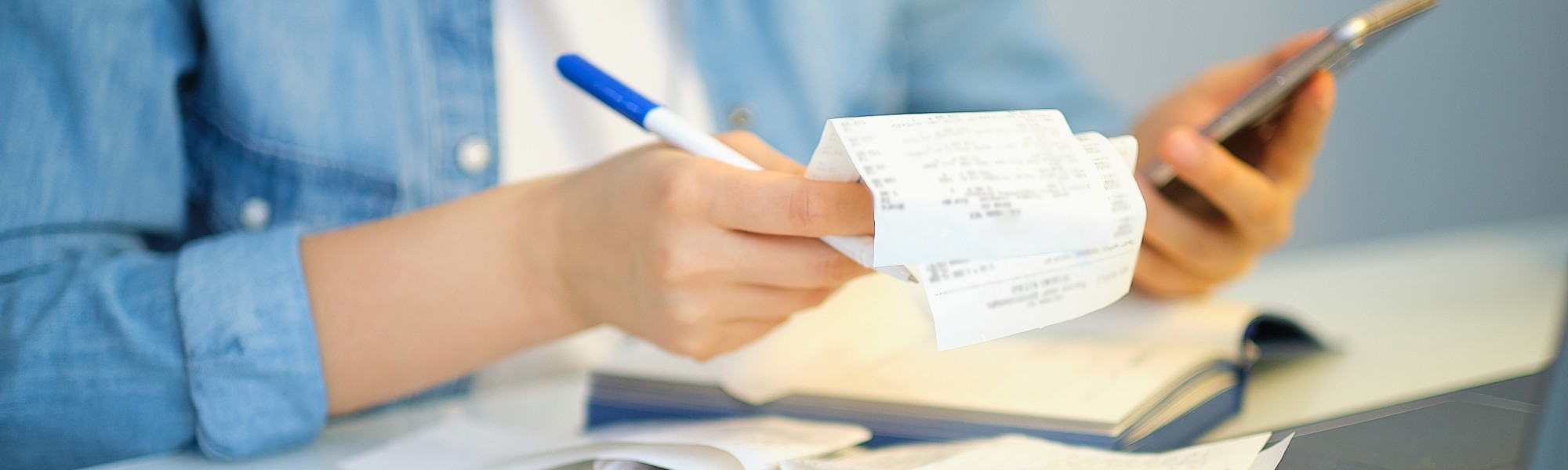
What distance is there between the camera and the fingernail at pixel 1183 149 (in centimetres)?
47

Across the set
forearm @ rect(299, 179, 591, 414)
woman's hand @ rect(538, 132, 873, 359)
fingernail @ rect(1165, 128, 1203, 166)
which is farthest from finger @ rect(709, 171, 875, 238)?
fingernail @ rect(1165, 128, 1203, 166)

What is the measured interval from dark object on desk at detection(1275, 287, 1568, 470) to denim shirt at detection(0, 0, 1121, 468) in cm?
39

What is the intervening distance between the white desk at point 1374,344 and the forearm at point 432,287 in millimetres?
49

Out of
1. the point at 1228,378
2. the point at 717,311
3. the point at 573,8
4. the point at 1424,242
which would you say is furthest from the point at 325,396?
the point at 1424,242

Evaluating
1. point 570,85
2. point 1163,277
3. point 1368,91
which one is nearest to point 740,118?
point 570,85

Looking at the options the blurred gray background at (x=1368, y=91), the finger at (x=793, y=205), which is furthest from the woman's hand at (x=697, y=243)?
the blurred gray background at (x=1368, y=91)

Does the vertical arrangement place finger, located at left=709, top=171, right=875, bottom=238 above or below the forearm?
above

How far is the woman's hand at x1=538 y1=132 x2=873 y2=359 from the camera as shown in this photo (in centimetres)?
32

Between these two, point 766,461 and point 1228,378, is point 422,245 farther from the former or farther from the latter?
point 1228,378

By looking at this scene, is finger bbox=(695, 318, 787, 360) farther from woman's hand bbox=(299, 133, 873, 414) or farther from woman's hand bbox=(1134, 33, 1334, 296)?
woman's hand bbox=(1134, 33, 1334, 296)

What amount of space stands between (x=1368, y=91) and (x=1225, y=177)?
1167mm

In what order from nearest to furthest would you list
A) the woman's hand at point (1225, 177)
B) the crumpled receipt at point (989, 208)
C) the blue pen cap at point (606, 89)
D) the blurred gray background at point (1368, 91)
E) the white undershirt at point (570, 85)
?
the crumpled receipt at point (989, 208) < the blue pen cap at point (606, 89) < the woman's hand at point (1225, 177) < the white undershirt at point (570, 85) < the blurred gray background at point (1368, 91)

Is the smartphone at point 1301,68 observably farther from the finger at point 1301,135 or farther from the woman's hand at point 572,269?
the woman's hand at point 572,269

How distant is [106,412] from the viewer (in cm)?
41
